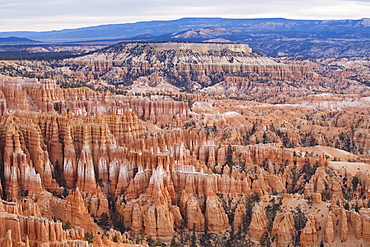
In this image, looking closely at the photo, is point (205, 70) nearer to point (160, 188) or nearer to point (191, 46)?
point (191, 46)

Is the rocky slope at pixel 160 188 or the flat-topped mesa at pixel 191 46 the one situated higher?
the flat-topped mesa at pixel 191 46

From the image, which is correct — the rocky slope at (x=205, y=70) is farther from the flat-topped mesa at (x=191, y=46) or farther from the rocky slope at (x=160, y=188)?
the rocky slope at (x=160, y=188)

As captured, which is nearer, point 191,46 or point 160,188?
point 160,188

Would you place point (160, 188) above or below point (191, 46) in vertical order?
below

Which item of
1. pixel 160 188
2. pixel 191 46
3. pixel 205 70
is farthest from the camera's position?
pixel 191 46

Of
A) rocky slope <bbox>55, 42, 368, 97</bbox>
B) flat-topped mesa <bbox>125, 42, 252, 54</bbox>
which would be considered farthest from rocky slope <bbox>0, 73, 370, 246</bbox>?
flat-topped mesa <bbox>125, 42, 252, 54</bbox>

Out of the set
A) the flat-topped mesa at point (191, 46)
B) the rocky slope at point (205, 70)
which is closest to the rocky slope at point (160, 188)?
the rocky slope at point (205, 70)

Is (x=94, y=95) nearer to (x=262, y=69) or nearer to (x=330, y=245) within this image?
(x=330, y=245)

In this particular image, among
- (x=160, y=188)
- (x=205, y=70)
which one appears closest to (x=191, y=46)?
(x=205, y=70)
